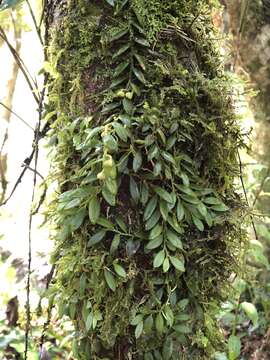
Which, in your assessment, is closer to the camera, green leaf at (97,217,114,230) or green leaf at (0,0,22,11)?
green leaf at (97,217,114,230)

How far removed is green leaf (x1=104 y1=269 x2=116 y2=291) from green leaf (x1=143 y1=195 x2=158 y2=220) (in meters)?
0.16

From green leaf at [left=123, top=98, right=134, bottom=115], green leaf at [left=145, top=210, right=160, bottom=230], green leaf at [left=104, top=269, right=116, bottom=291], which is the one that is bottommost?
green leaf at [left=104, top=269, right=116, bottom=291]

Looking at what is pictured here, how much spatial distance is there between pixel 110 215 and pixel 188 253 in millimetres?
223

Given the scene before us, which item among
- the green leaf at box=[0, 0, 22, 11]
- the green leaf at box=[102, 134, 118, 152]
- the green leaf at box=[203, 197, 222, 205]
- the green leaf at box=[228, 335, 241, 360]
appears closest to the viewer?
the green leaf at box=[102, 134, 118, 152]

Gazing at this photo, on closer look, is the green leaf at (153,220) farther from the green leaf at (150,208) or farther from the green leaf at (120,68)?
the green leaf at (120,68)

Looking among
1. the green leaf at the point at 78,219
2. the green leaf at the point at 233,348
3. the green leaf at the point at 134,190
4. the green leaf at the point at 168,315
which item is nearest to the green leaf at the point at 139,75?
the green leaf at the point at 134,190

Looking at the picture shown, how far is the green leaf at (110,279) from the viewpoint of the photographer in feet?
3.46

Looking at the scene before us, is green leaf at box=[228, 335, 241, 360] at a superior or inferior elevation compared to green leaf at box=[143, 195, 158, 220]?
inferior

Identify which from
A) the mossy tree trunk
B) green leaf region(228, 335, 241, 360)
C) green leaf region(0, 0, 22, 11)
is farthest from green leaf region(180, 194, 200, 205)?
green leaf region(228, 335, 241, 360)

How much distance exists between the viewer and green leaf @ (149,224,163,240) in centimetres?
106

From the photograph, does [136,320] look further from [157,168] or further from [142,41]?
[142,41]

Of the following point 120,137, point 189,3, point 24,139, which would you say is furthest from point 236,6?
point 24,139

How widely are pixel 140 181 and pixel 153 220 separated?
103 mm

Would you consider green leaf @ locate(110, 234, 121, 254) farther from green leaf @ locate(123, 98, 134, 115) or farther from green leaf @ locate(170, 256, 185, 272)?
green leaf @ locate(123, 98, 134, 115)
